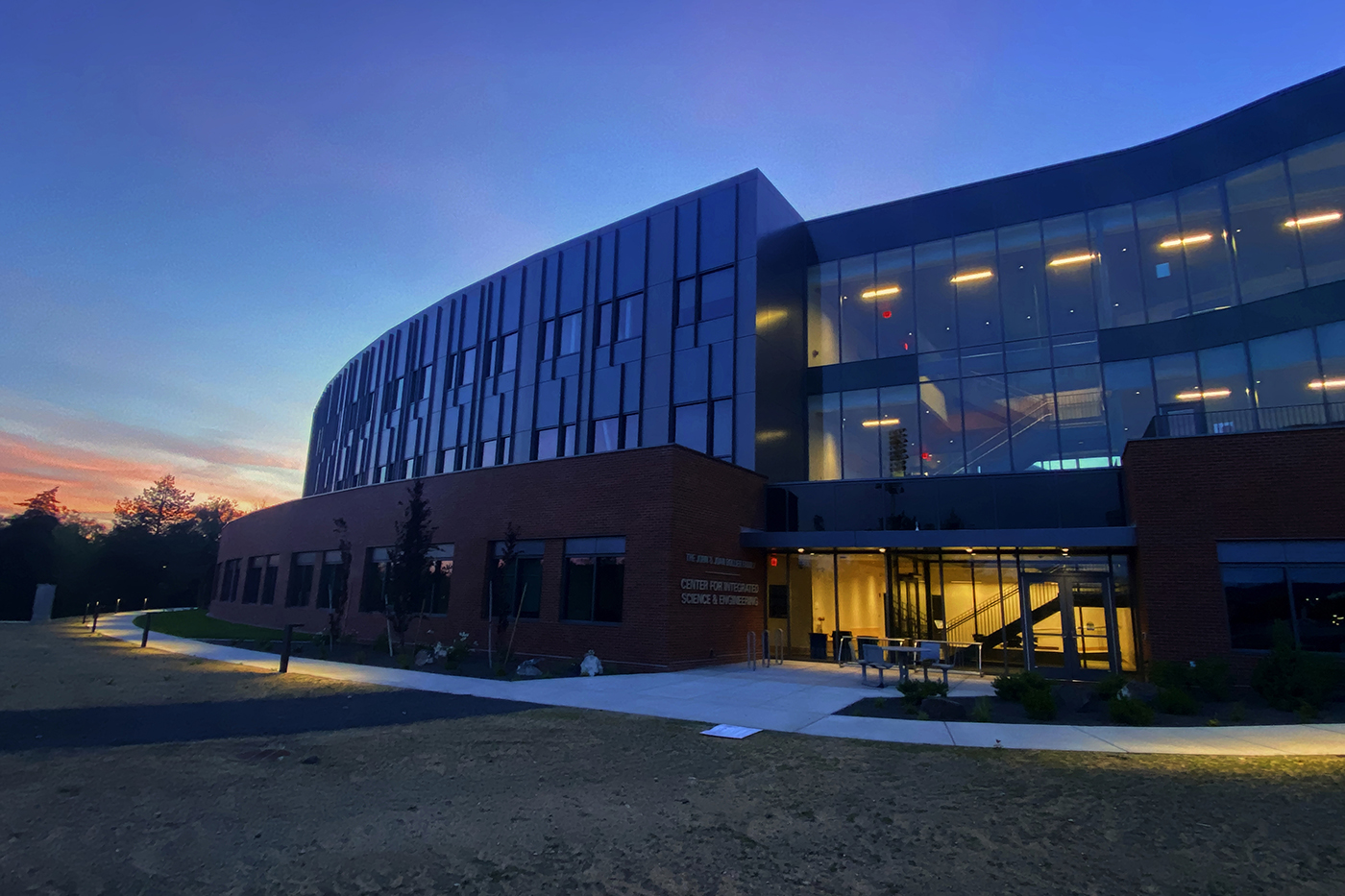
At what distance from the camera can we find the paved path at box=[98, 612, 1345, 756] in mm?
9172

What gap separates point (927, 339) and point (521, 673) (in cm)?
1555

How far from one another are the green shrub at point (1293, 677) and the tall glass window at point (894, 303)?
40.8 ft

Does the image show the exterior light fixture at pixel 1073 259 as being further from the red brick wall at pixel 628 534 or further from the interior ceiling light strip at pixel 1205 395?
the red brick wall at pixel 628 534

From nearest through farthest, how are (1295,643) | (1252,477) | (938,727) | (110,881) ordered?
(110,881)
(938,727)
(1295,643)
(1252,477)

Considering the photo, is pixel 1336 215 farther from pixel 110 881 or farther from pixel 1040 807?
pixel 110 881

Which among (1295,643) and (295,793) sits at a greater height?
(1295,643)

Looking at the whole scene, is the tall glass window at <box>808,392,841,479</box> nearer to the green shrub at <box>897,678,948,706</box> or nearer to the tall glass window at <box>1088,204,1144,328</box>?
the tall glass window at <box>1088,204,1144,328</box>

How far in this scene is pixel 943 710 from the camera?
11312 millimetres

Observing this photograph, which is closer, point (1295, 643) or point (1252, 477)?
point (1295, 643)

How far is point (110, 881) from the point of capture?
4.67 meters

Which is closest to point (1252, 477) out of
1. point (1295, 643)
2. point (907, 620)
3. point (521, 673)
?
point (1295, 643)

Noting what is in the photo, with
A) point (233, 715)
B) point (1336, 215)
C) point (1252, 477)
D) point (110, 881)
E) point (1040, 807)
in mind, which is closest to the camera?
point (110, 881)

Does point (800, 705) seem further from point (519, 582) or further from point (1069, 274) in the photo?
point (1069, 274)

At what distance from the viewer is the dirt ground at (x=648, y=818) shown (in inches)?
191
